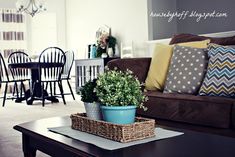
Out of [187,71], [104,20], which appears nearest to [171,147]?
[187,71]

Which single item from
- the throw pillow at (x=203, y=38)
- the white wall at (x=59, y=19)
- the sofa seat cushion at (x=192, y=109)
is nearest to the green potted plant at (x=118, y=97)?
the sofa seat cushion at (x=192, y=109)

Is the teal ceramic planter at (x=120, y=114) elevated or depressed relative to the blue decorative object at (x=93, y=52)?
depressed

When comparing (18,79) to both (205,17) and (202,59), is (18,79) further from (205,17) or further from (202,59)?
(202,59)

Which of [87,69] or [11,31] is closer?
[87,69]

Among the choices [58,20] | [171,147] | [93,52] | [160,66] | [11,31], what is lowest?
[171,147]

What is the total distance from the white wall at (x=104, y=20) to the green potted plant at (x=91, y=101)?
149 inches

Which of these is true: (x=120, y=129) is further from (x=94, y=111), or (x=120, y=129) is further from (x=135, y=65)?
(x=135, y=65)

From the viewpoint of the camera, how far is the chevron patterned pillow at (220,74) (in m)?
2.13

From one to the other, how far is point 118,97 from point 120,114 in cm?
7

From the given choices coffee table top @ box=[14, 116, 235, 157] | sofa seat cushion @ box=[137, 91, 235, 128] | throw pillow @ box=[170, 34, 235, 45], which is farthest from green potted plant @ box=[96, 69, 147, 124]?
throw pillow @ box=[170, 34, 235, 45]

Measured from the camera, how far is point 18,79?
574 centimetres

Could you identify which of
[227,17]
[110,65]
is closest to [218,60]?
[110,65]

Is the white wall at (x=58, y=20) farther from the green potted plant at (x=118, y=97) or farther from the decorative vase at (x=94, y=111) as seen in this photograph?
the green potted plant at (x=118, y=97)

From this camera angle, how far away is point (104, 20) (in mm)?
6309
